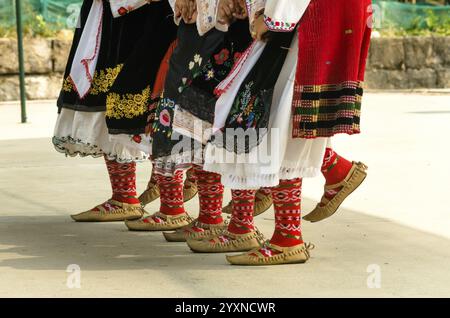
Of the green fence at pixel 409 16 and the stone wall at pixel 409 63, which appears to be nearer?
the stone wall at pixel 409 63

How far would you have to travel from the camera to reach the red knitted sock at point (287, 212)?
436cm

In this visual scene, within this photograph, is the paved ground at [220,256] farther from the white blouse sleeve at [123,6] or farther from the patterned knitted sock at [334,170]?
the white blouse sleeve at [123,6]

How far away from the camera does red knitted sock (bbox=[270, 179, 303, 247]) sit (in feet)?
14.3

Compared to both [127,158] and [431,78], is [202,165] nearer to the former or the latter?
[127,158]

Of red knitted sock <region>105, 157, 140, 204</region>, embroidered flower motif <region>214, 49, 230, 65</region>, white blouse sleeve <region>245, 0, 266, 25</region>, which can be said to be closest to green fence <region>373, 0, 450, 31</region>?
red knitted sock <region>105, 157, 140, 204</region>

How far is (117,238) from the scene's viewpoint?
517cm

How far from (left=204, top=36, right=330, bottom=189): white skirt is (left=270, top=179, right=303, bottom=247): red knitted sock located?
0.24ft

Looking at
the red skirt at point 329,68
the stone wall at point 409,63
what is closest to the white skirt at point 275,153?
the red skirt at point 329,68

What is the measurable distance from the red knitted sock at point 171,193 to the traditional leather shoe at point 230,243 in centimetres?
50

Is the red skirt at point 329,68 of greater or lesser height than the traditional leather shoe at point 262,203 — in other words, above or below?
above

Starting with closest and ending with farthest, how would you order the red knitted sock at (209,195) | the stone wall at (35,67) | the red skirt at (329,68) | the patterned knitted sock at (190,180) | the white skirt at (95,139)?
the red skirt at (329,68) → the red knitted sock at (209,195) → the white skirt at (95,139) → the patterned knitted sock at (190,180) → the stone wall at (35,67)

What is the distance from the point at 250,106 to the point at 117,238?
1.26 metres

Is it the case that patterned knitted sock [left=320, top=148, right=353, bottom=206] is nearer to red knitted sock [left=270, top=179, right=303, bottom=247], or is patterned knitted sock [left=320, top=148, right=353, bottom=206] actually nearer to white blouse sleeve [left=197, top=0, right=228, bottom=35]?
red knitted sock [left=270, top=179, right=303, bottom=247]
